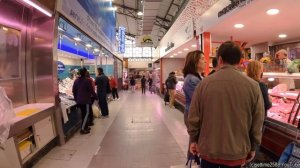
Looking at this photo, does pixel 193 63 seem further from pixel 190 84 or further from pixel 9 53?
pixel 9 53

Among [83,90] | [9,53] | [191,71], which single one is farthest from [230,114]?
[83,90]

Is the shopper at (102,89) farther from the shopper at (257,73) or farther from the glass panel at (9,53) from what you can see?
the shopper at (257,73)

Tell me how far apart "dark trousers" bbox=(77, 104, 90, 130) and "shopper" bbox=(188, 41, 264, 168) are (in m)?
4.59

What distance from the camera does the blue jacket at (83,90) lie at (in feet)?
19.9

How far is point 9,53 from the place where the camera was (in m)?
4.37

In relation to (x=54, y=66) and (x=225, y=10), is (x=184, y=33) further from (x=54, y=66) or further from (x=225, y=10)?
(x=54, y=66)

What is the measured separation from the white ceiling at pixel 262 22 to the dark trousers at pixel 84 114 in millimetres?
3490

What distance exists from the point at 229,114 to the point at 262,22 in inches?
159

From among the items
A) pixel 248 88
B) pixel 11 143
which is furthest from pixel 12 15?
pixel 248 88

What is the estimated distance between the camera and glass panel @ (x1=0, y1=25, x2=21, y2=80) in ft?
13.8

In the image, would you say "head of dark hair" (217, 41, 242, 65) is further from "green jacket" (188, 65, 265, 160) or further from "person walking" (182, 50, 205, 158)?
"person walking" (182, 50, 205, 158)

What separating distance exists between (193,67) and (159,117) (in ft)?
17.6

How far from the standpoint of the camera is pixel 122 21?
23.3m

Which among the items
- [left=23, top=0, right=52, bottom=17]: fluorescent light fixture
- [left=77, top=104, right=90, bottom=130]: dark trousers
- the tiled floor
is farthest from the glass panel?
[left=77, top=104, right=90, bottom=130]: dark trousers
